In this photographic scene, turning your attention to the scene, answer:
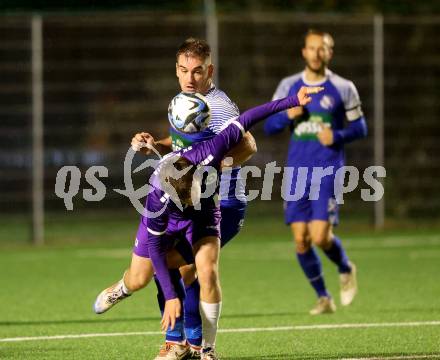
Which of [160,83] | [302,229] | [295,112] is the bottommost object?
[302,229]

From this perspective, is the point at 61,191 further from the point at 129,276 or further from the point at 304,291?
the point at 129,276

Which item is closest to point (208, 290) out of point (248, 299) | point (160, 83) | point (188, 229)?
point (188, 229)

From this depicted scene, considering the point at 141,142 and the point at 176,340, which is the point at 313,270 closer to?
the point at 176,340

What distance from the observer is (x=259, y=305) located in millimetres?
9539

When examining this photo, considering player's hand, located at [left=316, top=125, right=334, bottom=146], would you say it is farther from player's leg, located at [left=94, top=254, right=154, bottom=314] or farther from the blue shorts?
player's leg, located at [left=94, top=254, right=154, bottom=314]

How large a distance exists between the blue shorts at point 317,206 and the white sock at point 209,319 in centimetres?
309

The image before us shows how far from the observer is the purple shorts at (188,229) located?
21.5 feet

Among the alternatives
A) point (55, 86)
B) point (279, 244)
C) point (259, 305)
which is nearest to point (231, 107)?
point (259, 305)

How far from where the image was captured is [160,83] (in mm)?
16938

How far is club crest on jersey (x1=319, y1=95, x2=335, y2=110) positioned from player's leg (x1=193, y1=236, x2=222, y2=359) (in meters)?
3.22

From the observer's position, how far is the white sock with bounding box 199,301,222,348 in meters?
6.55

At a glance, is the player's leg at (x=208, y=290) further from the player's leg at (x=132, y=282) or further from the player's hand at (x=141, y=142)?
the player's hand at (x=141, y=142)

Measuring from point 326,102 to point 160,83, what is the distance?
7.59 meters

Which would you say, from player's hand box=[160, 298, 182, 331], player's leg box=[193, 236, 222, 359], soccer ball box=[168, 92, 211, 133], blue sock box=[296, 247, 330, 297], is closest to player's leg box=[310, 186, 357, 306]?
blue sock box=[296, 247, 330, 297]
